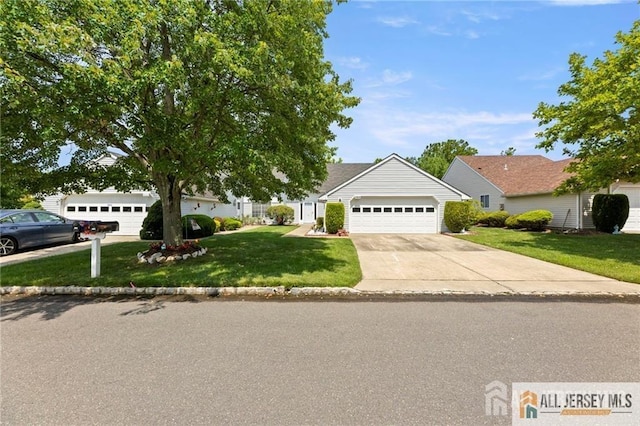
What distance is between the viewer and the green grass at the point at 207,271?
663cm

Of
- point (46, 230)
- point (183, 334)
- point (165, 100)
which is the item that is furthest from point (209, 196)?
point (183, 334)

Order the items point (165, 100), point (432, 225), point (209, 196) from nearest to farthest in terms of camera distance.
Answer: point (165, 100) → point (432, 225) → point (209, 196)

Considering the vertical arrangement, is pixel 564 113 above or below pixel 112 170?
above

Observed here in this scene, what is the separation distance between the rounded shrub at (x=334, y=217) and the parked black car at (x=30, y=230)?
37.0 ft

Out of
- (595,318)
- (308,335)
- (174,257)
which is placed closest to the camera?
(308,335)

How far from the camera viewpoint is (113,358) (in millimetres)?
3531

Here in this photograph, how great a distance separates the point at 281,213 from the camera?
2720cm

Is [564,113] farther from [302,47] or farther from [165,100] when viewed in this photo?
[165,100]

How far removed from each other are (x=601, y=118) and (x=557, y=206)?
9.18 m

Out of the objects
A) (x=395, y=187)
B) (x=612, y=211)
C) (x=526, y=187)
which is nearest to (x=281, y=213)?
(x=395, y=187)

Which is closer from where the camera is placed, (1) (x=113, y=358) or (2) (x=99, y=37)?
(1) (x=113, y=358)

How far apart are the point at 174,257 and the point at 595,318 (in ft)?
30.4

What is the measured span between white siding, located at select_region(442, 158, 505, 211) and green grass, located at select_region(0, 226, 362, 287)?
19235mm

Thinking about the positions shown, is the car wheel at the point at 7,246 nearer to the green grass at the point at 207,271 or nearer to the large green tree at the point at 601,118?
the green grass at the point at 207,271
